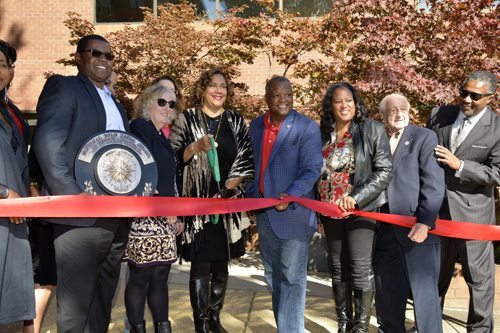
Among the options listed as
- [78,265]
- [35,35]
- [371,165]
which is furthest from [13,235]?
[35,35]

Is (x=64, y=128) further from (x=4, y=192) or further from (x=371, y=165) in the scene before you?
(x=371, y=165)

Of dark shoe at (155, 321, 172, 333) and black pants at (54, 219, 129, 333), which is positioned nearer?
black pants at (54, 219, 129, 333)

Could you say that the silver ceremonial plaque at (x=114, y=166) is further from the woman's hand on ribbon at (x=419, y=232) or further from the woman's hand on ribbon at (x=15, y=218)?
the woman's hand on ribbon at (x=419, y=232)

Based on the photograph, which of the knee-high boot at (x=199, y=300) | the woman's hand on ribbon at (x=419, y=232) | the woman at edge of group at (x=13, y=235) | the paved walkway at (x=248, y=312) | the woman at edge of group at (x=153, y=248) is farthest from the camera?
the paved walkway at (x=248, y=312)

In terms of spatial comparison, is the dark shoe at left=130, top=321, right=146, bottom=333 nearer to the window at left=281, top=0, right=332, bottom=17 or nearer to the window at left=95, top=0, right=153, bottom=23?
the window at left=281, top=0, right=332, bottom=17

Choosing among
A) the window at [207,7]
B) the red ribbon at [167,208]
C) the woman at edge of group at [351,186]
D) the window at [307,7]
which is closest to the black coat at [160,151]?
the red ribbon at [167,208]

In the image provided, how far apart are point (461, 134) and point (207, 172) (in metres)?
2.10

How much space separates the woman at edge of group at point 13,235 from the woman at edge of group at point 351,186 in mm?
2305

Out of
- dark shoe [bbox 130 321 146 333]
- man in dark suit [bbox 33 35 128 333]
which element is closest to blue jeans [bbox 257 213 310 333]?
dark shoe [bbox 130 321 146 333]

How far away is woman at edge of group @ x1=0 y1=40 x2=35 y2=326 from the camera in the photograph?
3309mm

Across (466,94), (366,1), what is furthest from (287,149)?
(366,1)

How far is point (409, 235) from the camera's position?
4.07m

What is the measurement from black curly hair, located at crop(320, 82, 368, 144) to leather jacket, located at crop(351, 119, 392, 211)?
98 millimetres

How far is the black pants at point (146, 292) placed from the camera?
14.0 ft
